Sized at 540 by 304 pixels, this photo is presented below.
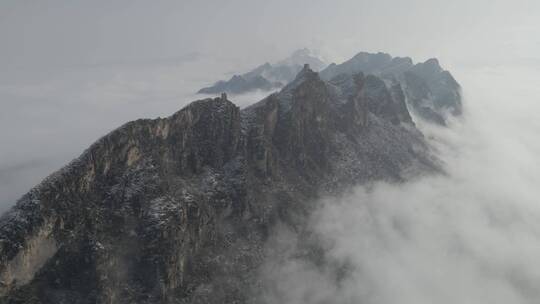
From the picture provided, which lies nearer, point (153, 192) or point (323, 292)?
point (153, 192)

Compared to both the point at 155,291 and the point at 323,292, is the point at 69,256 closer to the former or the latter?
the point at 155,291

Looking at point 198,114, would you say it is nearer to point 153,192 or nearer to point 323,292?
point 153,192

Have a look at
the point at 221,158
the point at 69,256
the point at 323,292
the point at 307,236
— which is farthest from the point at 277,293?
the point at 69,256

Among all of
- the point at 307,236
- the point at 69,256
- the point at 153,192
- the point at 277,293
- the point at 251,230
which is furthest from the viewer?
the point at 307,236

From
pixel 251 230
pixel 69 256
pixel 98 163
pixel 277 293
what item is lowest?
pixel 277 293

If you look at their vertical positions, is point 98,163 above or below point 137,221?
above

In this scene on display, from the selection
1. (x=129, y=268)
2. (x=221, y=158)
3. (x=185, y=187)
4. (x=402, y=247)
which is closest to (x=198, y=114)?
(x=221, y=158)

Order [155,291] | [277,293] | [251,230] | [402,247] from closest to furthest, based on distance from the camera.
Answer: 1. [155,291]
2. [277,293]
3. [251,230]
4. [402,247]
